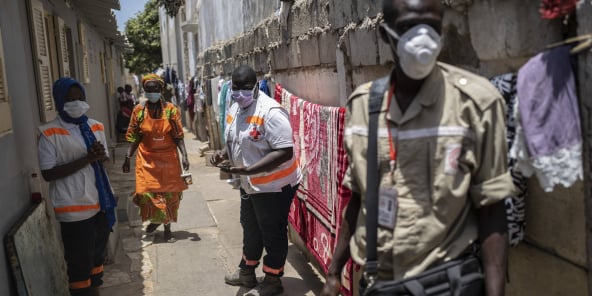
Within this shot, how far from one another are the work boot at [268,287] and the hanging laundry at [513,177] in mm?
2525

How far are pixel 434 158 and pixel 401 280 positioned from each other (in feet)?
1.38

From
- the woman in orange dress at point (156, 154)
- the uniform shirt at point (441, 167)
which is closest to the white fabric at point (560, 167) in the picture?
the uniform shirt at point (441, 167)

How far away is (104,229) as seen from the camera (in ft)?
13.1

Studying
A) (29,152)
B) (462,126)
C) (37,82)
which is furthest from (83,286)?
(462,126)

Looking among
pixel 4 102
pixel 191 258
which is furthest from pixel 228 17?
pixel 4 102

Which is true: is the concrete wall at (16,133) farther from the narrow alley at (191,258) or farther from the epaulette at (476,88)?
the epaulette at (476,88)

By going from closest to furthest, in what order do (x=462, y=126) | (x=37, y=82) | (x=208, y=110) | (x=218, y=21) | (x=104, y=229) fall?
(x=462, y=126) → (x=104, y=229) → (x=37, y=82) → (x=218, y=21) → (x=208, y=110)

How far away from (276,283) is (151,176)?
6.96 feet

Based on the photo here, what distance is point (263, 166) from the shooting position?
3.92 metres

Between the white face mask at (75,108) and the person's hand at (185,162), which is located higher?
the white face mask at (75,108)

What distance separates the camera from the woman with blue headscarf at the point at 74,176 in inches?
143

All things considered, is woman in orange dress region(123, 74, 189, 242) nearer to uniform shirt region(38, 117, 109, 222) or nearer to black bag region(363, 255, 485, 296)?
uniform shirt region(38, 117, 109, 222)

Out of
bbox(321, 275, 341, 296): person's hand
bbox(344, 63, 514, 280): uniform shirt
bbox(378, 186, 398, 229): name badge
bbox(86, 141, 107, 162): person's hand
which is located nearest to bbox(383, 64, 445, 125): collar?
bbox(344, 63, 514, 280): uniform shirt

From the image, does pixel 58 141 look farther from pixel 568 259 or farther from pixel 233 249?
pixel 568 259
